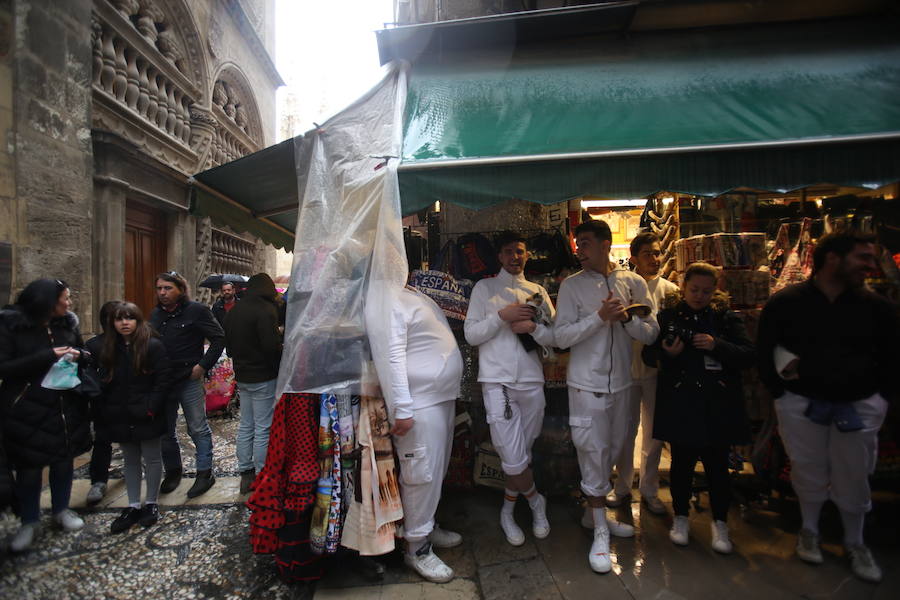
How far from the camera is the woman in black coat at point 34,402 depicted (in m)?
3.02

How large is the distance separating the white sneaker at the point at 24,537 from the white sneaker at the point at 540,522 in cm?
378

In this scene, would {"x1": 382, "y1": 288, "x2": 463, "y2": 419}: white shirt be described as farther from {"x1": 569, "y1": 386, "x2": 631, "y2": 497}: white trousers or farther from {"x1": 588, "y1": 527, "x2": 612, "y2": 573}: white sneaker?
{"x1": 588, "y1": 527, "x2": 612, "y2": 573}: white sneaker

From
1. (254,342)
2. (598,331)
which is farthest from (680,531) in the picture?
(254,342)

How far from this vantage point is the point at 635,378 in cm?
340

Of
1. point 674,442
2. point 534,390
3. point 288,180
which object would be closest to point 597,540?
point 674,442

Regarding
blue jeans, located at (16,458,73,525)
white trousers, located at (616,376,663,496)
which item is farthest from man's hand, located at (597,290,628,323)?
blue jeans, located at (16,458,73,525)

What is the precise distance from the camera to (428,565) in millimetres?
2682

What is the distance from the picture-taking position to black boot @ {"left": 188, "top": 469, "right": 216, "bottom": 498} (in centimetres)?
395

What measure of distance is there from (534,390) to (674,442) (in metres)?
1.07

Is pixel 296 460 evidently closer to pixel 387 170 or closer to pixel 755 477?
pixel 387 170

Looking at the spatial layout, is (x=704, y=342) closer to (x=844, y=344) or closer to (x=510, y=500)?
(x=844, y=344)

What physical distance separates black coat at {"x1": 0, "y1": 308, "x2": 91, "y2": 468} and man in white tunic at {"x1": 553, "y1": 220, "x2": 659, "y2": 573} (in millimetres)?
3840

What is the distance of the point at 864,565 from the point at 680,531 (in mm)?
1046

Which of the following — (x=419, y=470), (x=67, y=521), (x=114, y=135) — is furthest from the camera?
(x=114, y=135)
